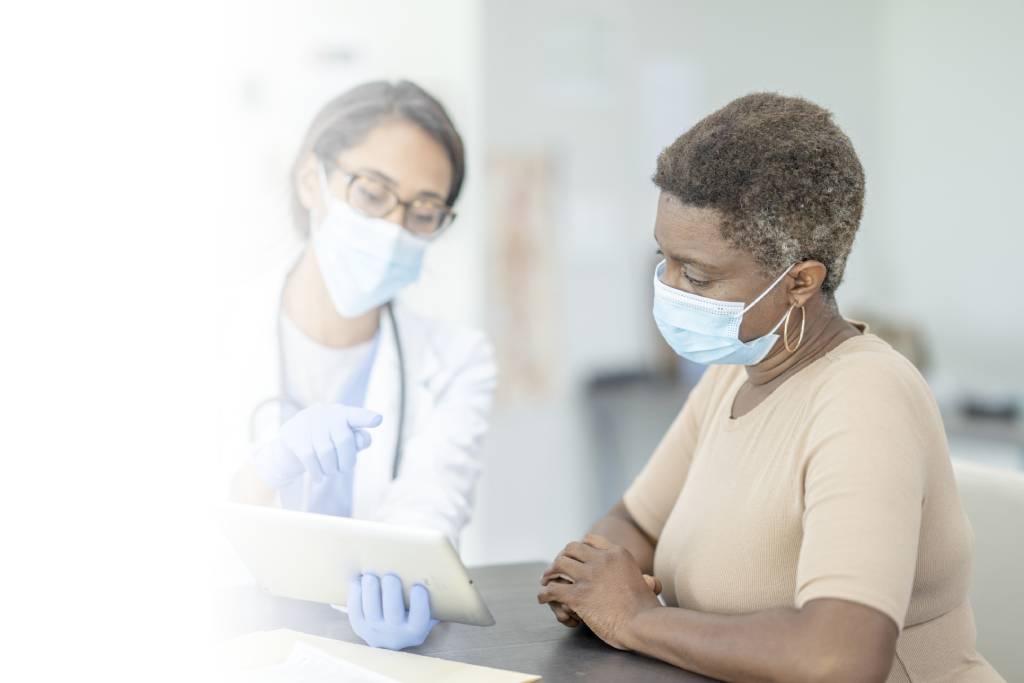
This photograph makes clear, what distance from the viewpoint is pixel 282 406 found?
1.67 metres

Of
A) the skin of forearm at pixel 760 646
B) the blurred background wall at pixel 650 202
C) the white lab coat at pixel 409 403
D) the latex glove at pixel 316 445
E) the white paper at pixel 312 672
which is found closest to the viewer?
the skin of forearm at pixel 760 646

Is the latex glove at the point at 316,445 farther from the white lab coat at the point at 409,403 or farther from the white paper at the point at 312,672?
the white paper at the point at 312,672

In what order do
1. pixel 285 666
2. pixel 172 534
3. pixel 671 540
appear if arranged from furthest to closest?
pixel 172 534, pixel 671 540, pixel 285 666

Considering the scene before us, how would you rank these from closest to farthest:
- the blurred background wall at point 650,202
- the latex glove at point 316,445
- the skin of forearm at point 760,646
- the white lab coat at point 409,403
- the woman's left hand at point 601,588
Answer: the skin of forearm at point 760,646, the woman's left hand at point 601,588, the latex glove at point 316,445, the white lab coat at point 409,403, the blurred background wall at point 650,202

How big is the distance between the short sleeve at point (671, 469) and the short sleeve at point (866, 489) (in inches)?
14.7

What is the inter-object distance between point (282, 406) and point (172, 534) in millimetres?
253

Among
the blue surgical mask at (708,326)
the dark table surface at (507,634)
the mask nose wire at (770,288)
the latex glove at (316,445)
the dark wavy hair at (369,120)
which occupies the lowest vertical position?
the dark table surface at (507,634)

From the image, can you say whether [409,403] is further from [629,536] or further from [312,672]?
[312,672]

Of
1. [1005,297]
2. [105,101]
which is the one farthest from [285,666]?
[1005,297]

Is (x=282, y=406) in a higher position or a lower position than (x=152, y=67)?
lower

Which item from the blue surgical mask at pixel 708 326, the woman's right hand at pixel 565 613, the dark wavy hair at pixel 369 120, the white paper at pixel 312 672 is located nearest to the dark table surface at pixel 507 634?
the woman's right hand at pixel 565 613

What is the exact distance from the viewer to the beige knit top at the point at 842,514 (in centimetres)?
107

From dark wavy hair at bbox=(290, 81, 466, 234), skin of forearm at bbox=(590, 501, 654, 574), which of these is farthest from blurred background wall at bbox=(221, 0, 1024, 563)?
skin of forearm at bbox=(590, 501, 654, 574)

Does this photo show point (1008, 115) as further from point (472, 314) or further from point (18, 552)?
point (18, 552)
